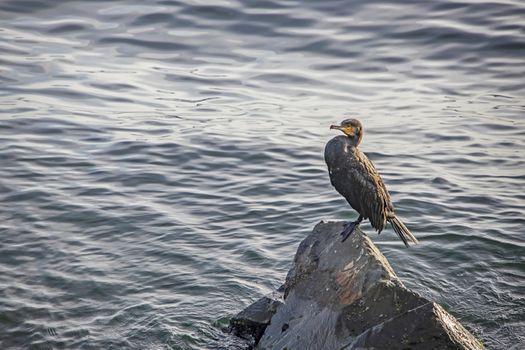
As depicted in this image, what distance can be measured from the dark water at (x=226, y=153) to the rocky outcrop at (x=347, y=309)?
35.1 inches

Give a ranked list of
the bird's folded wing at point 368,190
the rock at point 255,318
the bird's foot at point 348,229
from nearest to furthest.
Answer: the bird's foot at point 348,229, the rock at point 255,318, the bird's folded wing at point 368,190

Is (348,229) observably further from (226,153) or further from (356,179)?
(226,153)

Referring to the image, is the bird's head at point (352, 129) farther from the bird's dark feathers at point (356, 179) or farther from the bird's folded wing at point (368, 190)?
the bird's folded wing at point (368, 190)

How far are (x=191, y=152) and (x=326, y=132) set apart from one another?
2195mm

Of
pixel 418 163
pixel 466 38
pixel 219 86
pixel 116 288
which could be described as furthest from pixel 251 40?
pixel 116 288

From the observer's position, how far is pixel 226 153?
43.3ft

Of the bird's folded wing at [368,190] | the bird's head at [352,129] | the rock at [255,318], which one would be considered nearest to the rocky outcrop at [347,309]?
the rock at [255,318]

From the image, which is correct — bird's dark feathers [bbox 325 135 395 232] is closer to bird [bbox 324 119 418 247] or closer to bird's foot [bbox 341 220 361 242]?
bird [bbox 324 119 418 247]

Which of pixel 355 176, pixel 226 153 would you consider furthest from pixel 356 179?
pixel 226 153

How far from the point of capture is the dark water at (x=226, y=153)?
925 cm

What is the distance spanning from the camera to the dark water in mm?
9250

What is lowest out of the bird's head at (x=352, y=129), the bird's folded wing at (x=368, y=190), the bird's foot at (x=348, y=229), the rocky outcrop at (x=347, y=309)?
the rocky outcrop at (x=347, y=309)

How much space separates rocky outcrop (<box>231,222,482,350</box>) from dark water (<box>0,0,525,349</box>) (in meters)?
0.89

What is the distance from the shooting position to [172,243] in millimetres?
10438
